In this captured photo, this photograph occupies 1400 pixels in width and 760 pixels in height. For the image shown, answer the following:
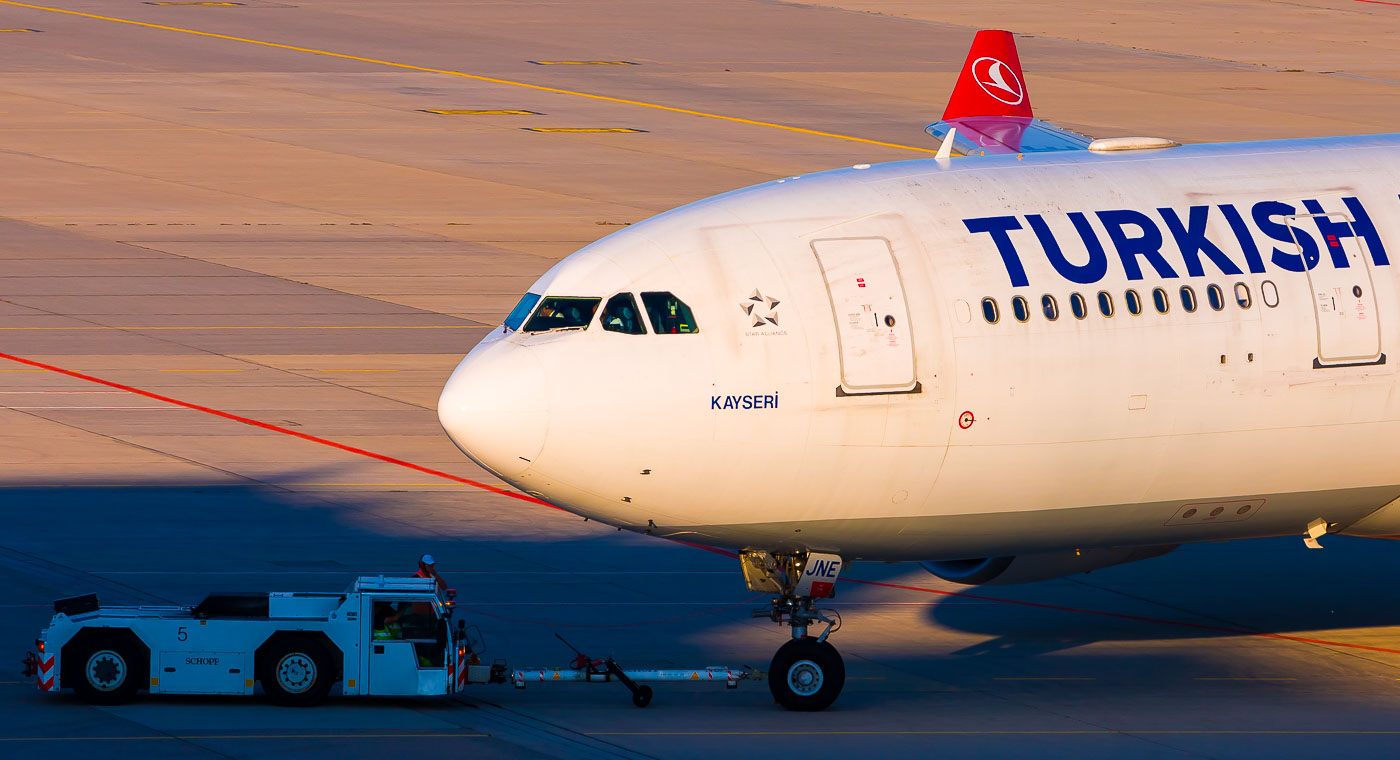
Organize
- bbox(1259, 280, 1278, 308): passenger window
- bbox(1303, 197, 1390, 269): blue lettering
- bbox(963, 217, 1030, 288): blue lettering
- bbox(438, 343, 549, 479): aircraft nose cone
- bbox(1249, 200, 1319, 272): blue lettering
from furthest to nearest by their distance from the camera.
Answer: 1. bbox(1303, 197, 1390, 269): blue lettering
2. bbox(1249, 200, 1319, 272): blue lettering
3. bbox(1259, 280, 1278, 308): passenger window
4. bbox(963, 217, 1030, 288): blue lettering
5. bbox(438, 343, 549, 479): aircraft nose cone

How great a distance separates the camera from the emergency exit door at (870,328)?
2288 cm

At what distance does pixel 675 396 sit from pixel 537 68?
235ft

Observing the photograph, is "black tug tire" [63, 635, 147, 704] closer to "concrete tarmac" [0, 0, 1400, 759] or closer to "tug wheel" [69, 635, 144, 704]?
"tug wheel" [69, 635, 144, 704]

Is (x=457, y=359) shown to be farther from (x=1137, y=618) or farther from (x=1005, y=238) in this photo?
(x=1005, y=238)

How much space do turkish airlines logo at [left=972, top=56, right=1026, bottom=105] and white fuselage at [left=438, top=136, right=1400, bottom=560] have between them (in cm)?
1830

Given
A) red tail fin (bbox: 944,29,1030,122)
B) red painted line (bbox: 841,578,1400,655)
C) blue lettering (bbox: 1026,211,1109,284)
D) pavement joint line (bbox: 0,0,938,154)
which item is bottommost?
red painted line (bbox: 841,578,1400,655)

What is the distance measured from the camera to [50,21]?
4139 inches

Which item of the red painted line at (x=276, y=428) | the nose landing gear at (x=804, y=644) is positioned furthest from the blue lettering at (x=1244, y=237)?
the red painted line at (x=276, y=428)

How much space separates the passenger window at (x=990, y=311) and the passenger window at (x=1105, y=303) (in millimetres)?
1212

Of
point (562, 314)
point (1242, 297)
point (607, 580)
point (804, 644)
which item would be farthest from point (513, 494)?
point (1242, 297)

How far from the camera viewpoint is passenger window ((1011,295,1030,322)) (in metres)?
23.4

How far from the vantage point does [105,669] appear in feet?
79.1

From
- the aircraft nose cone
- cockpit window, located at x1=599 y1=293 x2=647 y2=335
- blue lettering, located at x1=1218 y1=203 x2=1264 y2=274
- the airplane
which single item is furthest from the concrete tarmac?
blue lettering, located at x1=1218 y1=203 x2=1264 y2=274

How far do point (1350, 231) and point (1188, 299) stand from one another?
252 centimetres
